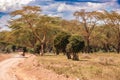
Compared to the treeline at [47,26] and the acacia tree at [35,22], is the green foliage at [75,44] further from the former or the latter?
the acacia tree at [35,22]

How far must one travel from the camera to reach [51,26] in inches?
3290

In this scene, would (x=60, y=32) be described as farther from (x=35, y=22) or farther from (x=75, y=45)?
(x=35, y=22)

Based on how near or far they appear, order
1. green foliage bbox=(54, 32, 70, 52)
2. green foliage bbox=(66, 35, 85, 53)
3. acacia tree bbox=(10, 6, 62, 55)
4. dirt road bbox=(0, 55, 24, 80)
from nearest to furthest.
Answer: dirt road bbox=(0, 55, 24, 80)
green foliage bbox=(66, 35, 85, 53)
green foliage bbox=(54, 32, 70, 52)
acacia tree bbox=(10, 6, 62, 55)

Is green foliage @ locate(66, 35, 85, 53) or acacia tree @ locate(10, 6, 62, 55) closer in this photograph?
green foliage @ locate(66, 35, 85, 53)

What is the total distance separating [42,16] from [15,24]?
10131 mm

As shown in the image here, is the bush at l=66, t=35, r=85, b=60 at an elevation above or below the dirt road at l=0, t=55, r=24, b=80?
above

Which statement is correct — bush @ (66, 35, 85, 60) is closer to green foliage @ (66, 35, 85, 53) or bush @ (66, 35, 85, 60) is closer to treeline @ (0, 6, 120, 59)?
green foliage @ (66, 35, 85, 53)

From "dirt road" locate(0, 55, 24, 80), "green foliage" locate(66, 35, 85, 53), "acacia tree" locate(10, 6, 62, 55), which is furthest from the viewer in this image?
"acacia tree" locate(10, 6, 62, 55)

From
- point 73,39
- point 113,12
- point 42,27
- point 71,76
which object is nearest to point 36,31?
point 42,27

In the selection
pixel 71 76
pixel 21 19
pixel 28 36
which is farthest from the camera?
pixel 28 36

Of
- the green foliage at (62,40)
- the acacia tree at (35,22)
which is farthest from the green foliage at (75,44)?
the acacia tree at (35,22)

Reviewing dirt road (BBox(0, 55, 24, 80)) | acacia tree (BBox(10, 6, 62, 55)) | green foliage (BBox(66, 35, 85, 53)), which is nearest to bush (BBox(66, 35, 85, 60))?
green foliage (BBox(66, 35, 85, 53))

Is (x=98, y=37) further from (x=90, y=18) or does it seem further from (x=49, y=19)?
(x=49, y=19)

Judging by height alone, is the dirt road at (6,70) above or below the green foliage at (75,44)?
below
